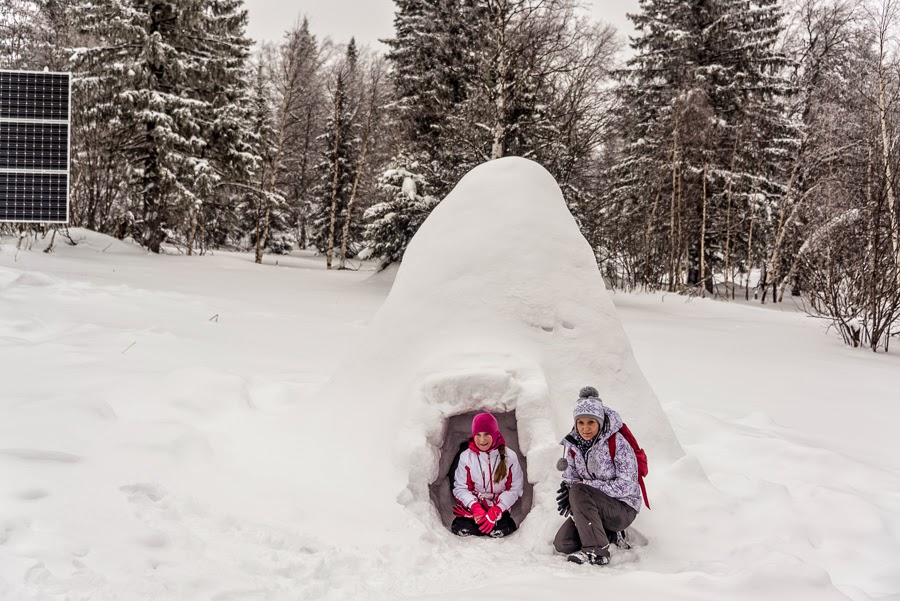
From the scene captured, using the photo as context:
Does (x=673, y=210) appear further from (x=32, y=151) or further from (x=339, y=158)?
(x=32, y=151)

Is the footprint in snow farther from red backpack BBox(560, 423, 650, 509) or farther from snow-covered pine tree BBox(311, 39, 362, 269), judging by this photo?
snow-covered pine tree BBox(311, 39, 362, 269)

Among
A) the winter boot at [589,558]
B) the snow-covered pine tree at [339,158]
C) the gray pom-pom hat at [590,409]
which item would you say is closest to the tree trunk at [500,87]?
the gray pom-pom hat at [590,409]

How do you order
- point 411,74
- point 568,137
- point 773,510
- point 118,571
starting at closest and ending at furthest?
1. point 118,571
2. point 773,510
3. point 568,137
4. point 411,74

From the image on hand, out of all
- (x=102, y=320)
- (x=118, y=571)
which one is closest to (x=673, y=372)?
(x=118, y=571)

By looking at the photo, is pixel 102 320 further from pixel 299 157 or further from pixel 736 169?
pixel 299 157

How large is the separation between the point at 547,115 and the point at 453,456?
10.7 metres

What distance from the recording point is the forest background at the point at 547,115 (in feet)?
41.9

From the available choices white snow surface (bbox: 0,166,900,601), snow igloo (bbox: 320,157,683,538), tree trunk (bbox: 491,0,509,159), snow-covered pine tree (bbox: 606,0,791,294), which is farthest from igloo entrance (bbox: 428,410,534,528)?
snow-covered pine tree (bbox: 606,0,791,294)

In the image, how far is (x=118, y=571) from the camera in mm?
2385

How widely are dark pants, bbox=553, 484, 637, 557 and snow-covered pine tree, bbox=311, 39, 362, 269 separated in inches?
724

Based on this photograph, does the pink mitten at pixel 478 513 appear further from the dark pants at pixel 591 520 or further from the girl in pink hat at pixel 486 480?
the dark pants at pixel 591 520

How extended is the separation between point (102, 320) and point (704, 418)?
24.4 ft

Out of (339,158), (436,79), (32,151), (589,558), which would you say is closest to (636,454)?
(589,558)

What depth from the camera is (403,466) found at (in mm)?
3508
